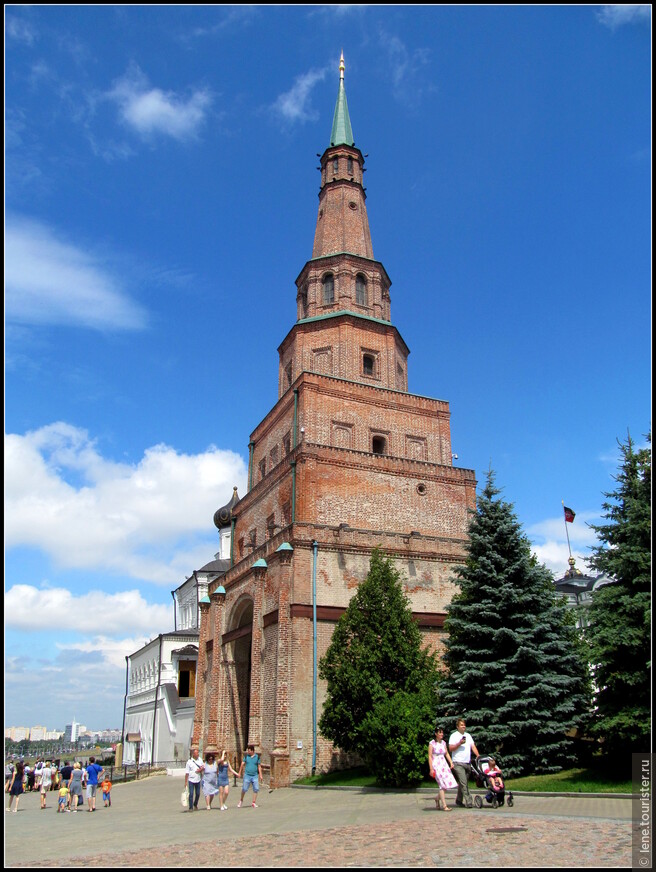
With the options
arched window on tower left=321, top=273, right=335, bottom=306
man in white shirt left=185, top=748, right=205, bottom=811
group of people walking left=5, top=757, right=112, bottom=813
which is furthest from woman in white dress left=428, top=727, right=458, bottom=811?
arched window on tower left=321, top=273, right=335, bottom=306

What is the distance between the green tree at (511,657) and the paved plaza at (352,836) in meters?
2.41

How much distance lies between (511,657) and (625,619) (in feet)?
11.7

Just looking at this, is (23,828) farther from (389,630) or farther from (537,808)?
(537,808)

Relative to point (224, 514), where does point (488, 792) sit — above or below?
below

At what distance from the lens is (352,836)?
1094cm

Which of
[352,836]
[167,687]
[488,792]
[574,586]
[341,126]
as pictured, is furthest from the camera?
[574,586]

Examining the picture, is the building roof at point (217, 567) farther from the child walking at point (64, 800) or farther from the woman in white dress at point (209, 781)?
the woman in white dress at point (209, 781)

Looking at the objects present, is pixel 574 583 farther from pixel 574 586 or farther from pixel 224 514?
pixel 224 514

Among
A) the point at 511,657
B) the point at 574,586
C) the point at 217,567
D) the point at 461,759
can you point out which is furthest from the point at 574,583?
the point at 461,759

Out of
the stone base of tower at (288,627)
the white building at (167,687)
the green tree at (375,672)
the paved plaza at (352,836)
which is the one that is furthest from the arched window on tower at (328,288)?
the paved plaza at (352,836)

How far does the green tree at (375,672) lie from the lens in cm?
1825

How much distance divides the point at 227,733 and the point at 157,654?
1865 centimetres

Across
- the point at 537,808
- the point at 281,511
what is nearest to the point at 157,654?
the point at 281,511

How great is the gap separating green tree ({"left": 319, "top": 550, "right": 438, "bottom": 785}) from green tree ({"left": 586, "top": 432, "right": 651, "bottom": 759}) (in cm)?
475
